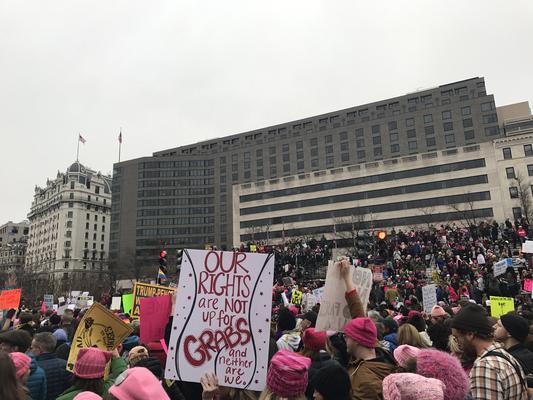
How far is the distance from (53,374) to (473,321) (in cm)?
479

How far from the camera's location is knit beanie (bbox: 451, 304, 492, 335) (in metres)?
3.84

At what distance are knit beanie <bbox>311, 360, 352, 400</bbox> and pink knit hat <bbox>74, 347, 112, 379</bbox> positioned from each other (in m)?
2.10

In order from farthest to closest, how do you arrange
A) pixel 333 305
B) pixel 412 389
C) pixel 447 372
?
pixel 333 305
pixel 447 372
pixel 412 389

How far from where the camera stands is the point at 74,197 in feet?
456

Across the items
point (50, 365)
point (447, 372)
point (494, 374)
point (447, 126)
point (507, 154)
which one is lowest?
point (50, 365)

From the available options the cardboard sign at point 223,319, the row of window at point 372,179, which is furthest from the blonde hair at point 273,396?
the row of window at point 372,179

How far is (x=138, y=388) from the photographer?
9.51 ft

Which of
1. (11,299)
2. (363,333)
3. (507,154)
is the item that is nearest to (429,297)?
(363,333)

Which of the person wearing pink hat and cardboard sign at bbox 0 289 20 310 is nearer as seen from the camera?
the person wearing pink hat

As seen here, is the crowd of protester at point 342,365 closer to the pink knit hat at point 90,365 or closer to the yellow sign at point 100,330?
the pink knit hat at point 90,365

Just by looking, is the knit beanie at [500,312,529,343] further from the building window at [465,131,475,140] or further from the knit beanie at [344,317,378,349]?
the building window at [465,131,475,140]

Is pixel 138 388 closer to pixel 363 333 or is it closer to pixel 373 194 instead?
pixel 363 333

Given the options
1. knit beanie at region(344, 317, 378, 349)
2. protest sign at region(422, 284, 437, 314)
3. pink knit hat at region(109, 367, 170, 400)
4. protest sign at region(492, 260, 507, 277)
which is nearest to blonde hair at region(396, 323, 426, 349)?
knit beanie at region(344, 317, 378, 349)

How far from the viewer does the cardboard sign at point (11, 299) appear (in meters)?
13.0
